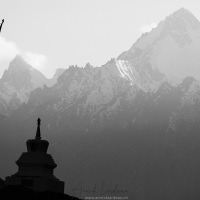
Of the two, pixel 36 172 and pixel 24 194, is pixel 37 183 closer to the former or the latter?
pixel 36 172

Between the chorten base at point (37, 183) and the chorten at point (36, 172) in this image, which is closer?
the chorten base at point (37, 183)

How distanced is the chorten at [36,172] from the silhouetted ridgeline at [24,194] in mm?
2339

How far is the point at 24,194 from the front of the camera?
278 ft

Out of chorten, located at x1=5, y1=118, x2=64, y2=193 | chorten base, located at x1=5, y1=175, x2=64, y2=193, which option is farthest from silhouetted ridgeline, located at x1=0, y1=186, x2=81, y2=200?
chorten, located at x1=5, y1=118, x2=64, y2=193

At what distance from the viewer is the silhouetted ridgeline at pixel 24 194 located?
83.7m

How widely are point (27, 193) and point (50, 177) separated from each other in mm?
7582

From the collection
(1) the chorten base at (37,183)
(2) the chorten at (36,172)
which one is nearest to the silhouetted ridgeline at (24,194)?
(1) the chorten base at (37,183)

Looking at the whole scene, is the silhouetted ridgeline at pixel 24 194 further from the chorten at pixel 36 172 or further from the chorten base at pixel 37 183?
the chorten at pixel 36 172

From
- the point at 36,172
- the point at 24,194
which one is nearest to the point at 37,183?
the point at 36,172

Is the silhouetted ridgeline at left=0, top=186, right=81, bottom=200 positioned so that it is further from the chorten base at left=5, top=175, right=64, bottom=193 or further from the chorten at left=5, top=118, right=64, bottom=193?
the chorten at left=5, top=118, right=64, bottom=193

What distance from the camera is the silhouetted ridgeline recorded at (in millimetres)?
83656

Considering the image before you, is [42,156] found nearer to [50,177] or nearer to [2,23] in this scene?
[50,177]

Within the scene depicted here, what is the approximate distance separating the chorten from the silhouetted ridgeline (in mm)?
2339

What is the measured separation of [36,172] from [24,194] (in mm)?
7239
